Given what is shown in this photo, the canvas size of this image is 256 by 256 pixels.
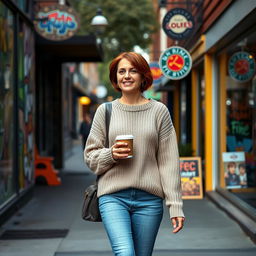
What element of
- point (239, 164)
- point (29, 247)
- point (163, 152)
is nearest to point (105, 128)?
point (163, 152)

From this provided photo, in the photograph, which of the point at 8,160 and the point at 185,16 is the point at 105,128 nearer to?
the point at 8,160

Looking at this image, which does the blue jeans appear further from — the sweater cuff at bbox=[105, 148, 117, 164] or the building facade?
the building facade

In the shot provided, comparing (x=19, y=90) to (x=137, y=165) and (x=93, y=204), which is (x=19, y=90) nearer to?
(x=93, y=204)

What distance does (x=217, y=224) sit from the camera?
795 cm

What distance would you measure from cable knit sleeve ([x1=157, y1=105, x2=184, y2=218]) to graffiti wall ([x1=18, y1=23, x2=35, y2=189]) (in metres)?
6.33

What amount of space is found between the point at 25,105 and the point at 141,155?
23.2ft

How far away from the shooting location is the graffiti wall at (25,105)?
984 centimetres

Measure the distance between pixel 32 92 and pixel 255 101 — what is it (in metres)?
4.79

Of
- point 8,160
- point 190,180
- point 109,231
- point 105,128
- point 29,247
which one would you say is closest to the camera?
point 109,231

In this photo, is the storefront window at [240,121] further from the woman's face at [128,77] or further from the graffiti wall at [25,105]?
the woman's face at [128,77]

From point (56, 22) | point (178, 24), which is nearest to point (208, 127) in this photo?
point (178, 24)

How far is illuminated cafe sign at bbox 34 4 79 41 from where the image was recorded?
1144 cm

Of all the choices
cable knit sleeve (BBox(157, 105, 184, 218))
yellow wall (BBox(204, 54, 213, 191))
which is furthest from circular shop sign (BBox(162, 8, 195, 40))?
cable knit sleeve (BBox(157, 105, 184, 218))

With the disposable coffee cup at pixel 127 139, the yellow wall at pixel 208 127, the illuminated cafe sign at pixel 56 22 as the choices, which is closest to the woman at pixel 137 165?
the disposable coffee cup at pixel 127 139
